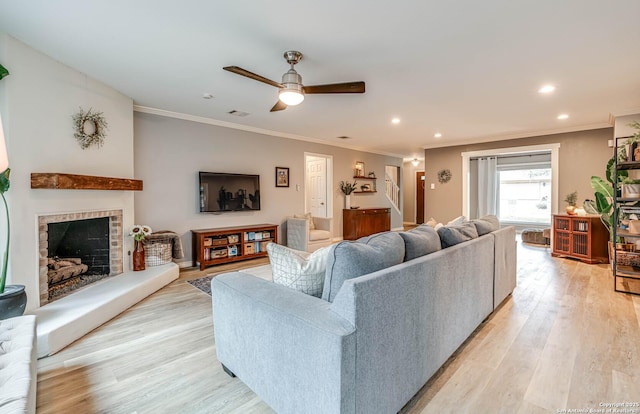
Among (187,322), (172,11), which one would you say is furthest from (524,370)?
(172,11)

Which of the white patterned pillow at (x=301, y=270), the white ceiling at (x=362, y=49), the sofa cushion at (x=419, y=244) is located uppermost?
the white ceiling at (x=362, y=49)

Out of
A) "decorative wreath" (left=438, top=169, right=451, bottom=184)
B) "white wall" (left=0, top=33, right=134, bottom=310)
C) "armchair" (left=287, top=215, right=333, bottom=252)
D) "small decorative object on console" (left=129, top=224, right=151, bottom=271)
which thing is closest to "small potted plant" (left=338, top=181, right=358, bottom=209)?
"armchair" (left=287, top=215, right=333, bottom=252)

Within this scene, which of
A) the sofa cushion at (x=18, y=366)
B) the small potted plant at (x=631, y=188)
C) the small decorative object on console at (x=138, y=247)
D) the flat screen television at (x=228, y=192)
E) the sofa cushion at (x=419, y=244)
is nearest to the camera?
the sofa cushion at (x=18, y=366)

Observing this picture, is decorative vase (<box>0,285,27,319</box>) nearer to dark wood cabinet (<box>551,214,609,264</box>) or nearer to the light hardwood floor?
the light hardwood floor

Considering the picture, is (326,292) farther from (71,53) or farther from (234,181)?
(234,181)

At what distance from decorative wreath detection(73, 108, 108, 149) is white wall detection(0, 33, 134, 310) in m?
0.06

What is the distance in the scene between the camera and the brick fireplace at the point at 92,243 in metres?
3.02

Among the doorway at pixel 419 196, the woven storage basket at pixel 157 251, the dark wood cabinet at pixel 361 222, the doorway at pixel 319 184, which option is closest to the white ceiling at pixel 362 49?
the woven storage basket at pixel 157 251

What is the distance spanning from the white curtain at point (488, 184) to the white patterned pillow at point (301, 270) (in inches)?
292

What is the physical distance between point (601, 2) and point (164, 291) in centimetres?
458

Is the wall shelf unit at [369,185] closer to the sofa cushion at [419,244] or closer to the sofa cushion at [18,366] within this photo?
the sofa cushion at [419,244]

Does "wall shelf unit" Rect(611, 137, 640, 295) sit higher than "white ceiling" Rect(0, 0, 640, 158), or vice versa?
"white ceiling" Rect(0, 0, 640, 158)

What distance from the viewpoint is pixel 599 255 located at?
16.0 feet

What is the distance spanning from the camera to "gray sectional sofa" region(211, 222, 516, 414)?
1205 mm
